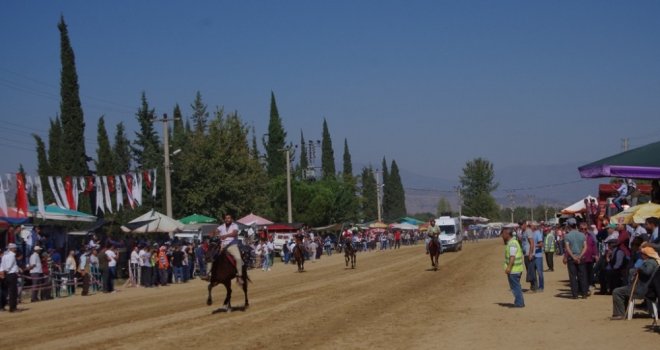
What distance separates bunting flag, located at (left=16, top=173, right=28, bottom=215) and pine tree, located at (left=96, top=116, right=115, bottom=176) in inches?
1274

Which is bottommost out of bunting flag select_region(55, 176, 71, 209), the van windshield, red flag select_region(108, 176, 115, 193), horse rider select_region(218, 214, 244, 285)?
horse rider select_region(218, 214, 244, 285)

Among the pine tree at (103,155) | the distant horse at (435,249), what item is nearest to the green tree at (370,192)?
the pine tree at (103,155)

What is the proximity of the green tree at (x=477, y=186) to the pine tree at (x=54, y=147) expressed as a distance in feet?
346

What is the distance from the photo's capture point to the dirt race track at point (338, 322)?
13422 mm

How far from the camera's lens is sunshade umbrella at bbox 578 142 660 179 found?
17500 millimetres

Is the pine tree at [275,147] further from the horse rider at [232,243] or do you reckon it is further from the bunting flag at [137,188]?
the horse rider at [232,243]

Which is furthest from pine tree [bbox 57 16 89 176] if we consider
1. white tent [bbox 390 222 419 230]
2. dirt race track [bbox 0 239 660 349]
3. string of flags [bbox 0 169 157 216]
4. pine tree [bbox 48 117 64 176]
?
white tent [bbox 390 222 419 230]

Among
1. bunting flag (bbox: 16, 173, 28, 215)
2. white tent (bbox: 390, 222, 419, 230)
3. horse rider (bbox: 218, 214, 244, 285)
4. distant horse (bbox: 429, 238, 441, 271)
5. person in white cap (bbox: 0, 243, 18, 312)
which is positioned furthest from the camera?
white tent (bbox: 390, 222, 419, 230)

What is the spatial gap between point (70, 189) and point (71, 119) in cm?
1686

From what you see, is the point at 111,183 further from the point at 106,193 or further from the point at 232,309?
the point at 232,309

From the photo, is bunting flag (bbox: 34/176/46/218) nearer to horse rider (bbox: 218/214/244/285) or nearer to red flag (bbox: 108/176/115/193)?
red flag (bbox: 108/176/115/193)

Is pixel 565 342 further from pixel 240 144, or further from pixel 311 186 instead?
pixel 311 186

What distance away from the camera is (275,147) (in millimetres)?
88875

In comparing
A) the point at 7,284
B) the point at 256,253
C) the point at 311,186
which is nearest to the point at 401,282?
the point at 7,284
